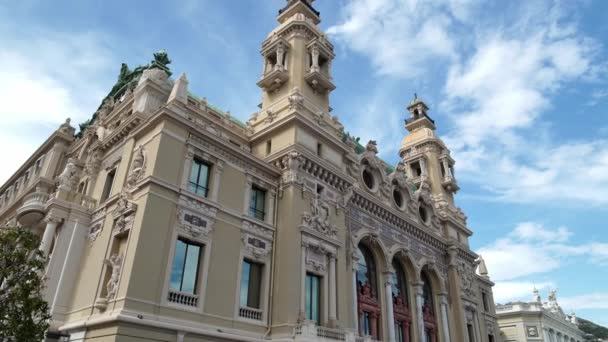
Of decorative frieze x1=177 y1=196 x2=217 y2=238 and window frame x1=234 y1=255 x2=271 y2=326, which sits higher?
decorative frieze x1=177 y1=196 x2=217 y2=238

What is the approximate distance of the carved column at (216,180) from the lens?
23.7m

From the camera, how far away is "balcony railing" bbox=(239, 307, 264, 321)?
22786mm

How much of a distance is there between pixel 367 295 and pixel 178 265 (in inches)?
603

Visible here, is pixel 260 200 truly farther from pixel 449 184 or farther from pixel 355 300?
pixel 449 184

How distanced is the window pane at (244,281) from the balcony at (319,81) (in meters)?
15.0

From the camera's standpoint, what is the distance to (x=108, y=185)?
26703 millimetres

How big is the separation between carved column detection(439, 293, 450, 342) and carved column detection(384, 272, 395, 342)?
732 centimetres

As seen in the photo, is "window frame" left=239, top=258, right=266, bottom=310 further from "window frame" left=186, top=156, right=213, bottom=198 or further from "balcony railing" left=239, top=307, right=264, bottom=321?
"window frame" left=186, top=156, right=213, bottom=198

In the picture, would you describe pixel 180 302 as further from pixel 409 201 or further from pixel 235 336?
pixel 409 201

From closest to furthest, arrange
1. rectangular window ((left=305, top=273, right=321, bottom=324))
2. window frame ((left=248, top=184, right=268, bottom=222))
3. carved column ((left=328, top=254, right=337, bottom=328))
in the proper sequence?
rectangular window ((left=305, top=273, right=321, bottom=324))
carved column ((left=328, top=254, right=337, bottom=328))
window frame ((left=248, top=184, right=268, bottom=222))


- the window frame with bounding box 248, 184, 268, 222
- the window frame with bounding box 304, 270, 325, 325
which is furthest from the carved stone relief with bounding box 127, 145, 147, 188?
the window frame with bounding box 304, 270, 325, 325

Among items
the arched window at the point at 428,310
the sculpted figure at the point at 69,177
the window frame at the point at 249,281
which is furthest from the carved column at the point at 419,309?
the sculpted figure at the point at 69,177

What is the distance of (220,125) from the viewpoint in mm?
29484

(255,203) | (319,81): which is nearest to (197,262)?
(255,203)
